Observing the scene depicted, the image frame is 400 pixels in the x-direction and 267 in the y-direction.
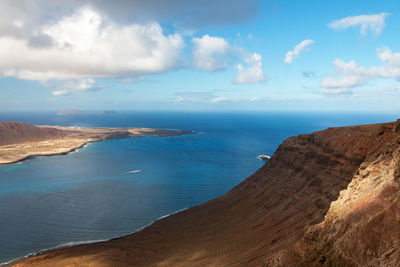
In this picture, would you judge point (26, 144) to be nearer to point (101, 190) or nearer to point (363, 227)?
point (101, 190)

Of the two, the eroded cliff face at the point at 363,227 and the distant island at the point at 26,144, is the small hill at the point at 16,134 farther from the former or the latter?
the eroded cliff face at the point at 363,227

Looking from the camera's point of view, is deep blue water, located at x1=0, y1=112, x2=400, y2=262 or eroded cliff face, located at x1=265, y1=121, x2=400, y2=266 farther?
deep blue water, located at x1=0, y1=112, x2=400, y2=262

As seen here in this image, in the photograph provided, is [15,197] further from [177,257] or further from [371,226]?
[371,226]

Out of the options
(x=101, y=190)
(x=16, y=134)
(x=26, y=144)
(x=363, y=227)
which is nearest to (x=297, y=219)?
(x=363, y=227)

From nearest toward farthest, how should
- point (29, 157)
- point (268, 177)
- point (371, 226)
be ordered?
point (371, 226) < point (268, 177) < point (29, 157)

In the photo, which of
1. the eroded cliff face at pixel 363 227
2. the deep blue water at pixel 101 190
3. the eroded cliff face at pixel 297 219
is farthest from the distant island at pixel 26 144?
the eroded cliff face at pixel 363 227

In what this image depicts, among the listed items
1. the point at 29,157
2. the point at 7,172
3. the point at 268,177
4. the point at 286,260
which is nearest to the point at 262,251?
the point at 286,260

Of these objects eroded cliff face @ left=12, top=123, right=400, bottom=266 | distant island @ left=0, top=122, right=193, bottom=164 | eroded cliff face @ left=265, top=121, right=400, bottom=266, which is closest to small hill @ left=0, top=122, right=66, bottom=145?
distant island @ left=0, top=122, right=193, bottom=164

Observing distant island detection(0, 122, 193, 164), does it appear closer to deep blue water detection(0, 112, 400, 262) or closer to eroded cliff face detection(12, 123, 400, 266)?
deep blue water detection(0, 112, 400, 262)
